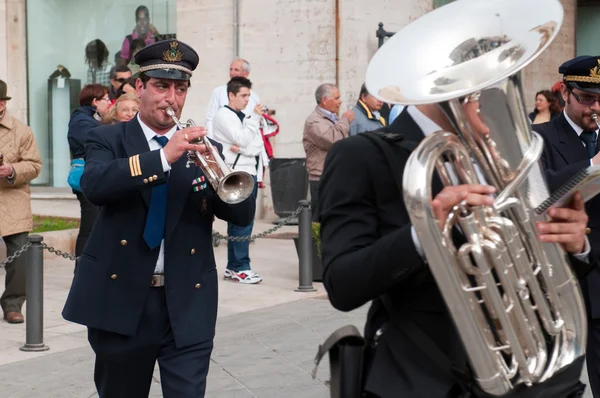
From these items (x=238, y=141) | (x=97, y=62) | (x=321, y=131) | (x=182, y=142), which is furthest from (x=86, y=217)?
(x=97, y=62)

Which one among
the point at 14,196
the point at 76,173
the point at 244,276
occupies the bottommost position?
the point at 244,276

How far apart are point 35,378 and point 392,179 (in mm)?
4371

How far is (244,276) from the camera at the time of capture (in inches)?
391

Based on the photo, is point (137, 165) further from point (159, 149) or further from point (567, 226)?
point (567, 226)

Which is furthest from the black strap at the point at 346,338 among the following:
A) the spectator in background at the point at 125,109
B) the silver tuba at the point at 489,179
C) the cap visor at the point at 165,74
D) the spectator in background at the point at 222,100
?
the spectator in background at the point at 222,100

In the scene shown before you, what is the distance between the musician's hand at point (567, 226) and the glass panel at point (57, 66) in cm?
1508

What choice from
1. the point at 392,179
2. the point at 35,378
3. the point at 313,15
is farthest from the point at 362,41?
the point at 392,179

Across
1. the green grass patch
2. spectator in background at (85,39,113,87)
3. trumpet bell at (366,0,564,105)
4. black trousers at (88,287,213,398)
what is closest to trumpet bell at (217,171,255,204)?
black trousers at (88,287,213,398)

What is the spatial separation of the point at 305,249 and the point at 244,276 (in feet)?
2.37

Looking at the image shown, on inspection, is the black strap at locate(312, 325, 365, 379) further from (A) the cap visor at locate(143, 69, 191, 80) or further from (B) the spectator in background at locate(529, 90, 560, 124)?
(B) the spectator in background at locate(529, 90, 560, 124)

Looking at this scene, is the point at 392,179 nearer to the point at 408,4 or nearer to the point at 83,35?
the point at 408,4

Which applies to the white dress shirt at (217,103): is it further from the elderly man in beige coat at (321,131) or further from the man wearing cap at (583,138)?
the man wearing cap at (583,138)

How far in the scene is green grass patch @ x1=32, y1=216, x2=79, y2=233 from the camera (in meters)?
12.1

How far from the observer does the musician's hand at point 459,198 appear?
238 cm
